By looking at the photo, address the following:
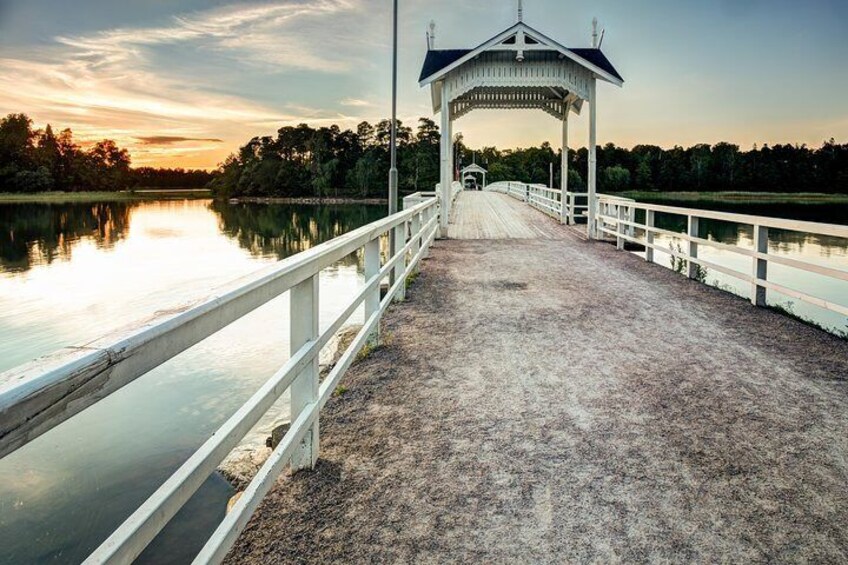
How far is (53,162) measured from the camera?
13050 cm

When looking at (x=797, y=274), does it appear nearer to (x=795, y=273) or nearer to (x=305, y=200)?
(x=795, y=273)

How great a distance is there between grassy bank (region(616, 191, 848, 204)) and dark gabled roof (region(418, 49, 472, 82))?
84.1 metres

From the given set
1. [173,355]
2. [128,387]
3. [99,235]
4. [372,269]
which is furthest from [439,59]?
[99,235]

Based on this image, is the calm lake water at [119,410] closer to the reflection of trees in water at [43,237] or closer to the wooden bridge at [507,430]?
the wooden bridge at [507,430]

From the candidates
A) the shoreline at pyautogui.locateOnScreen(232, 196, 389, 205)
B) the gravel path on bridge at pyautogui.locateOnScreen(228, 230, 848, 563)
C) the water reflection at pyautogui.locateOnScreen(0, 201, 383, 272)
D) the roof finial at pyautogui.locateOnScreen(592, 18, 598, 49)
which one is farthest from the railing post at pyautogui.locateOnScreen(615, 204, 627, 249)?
the shoreline at pyautogui.locateOnScreen(232, 196, 389, 205)

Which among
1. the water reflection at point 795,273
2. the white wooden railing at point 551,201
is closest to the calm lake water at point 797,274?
the water reflection at point 795,273

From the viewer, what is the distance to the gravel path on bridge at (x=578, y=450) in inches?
100

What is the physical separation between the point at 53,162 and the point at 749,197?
14355 centimetres

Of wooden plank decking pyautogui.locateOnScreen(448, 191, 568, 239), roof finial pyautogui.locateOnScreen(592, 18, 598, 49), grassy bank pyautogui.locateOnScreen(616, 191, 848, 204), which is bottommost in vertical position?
wooden plank decking pyautogui.locateOnScreen(448, 191, 568, 239)

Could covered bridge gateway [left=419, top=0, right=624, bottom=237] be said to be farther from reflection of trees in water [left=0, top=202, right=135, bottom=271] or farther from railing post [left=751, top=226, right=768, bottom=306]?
reflection of trees in water [left=0, top=202, right=135, bottom=271]

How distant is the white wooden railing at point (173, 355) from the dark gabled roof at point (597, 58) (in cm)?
1342

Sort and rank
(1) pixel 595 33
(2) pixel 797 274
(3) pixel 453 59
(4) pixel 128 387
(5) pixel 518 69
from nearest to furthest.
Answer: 1. (4) pixel 128 387
2. (3) pixel 453 59
3. (5) pixel 518 69
4. (1) pixel 595 33
5. (2) pixel 797 274

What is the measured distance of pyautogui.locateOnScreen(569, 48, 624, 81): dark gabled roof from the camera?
49.3 feet

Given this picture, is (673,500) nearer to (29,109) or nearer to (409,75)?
(409,75)
